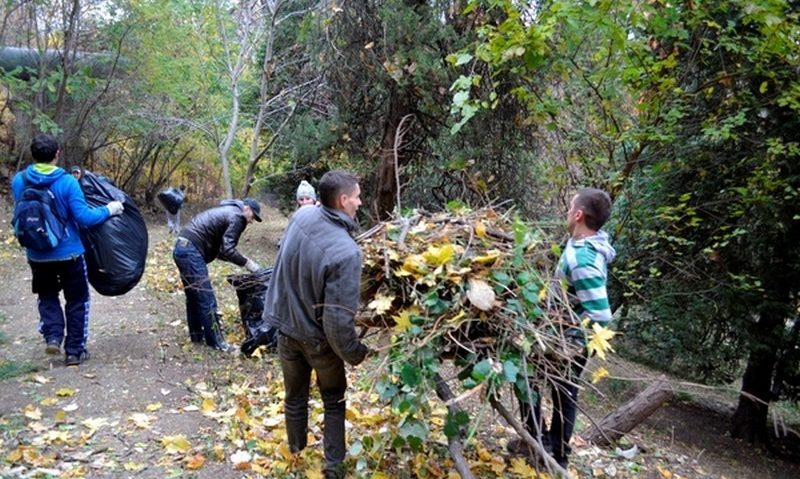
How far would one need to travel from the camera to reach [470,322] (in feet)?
8.85

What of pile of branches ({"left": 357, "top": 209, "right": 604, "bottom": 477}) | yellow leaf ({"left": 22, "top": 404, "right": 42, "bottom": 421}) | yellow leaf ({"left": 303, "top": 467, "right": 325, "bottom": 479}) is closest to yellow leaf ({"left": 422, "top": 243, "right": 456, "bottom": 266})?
pile of branches ({"left": 357, "top": 209, "right": 604, "bottom": 477})

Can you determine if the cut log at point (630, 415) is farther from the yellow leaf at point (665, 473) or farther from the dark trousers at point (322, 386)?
the dark trousers at point (322, 386)

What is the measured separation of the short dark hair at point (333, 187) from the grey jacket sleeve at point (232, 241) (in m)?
2.64

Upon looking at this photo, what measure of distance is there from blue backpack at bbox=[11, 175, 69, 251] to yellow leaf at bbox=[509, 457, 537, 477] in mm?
3839

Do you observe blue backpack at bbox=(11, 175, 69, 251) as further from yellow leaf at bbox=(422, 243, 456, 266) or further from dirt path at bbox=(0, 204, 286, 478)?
yellow leaf at bbox=(422, 243, 456, 266)

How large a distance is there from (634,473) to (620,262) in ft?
15.9

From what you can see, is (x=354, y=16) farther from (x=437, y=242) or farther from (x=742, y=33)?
(x=437, y=242)

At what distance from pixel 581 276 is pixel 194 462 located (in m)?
2.55

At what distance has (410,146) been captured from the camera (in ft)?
29.3

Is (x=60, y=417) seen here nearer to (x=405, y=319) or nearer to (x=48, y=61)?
(x=405, y=319)

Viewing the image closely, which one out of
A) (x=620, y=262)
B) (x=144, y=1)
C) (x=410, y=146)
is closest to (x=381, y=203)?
(x=410, y=146)

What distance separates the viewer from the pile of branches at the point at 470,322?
2.63 meters

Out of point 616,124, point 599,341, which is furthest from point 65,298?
point 616,124

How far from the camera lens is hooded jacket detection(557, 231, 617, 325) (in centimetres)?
319
